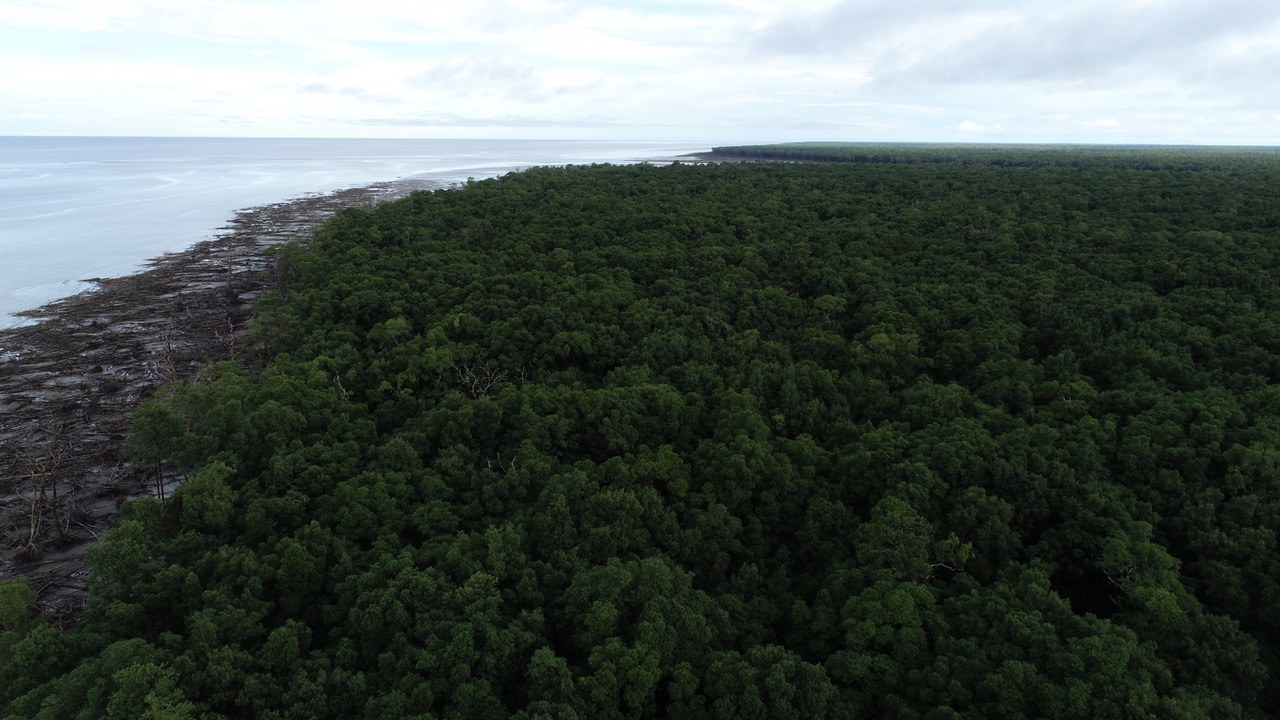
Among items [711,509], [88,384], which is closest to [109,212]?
[88,384]

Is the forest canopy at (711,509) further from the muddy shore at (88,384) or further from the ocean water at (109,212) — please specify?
the ocean water at (109,212)

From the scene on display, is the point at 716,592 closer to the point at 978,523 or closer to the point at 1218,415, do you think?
the point at 978,523

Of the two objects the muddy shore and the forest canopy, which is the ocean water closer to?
the muddy shore

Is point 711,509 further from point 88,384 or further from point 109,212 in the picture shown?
point 109,212

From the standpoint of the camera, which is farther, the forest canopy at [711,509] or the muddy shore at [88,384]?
the muddy shore at [88,384]

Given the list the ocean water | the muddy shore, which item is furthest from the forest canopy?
the ocean water

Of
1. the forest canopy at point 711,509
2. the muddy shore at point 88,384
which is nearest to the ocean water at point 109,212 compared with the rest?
the muddy shore at point 88,384
